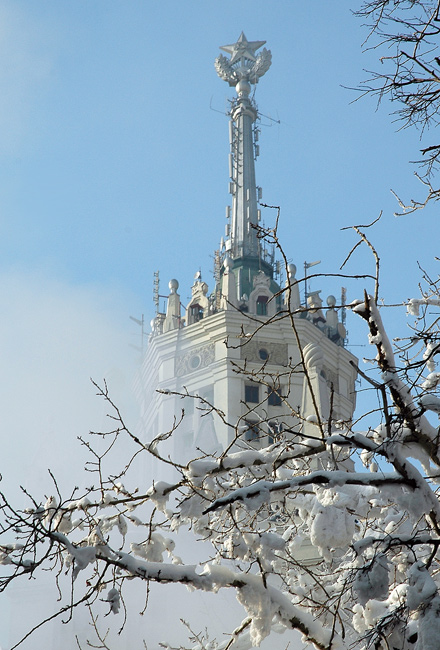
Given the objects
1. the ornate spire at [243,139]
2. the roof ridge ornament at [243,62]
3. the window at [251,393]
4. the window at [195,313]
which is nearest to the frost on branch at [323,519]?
the window at [251,393]

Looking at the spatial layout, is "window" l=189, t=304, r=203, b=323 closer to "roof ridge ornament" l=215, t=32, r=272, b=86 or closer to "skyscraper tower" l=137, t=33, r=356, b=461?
"skyscraper tower" l=137, t=33, r=356, b=461

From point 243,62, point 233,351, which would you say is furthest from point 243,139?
point 233,351

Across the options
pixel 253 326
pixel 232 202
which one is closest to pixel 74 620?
pixel 253 326

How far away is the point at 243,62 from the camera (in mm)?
50938

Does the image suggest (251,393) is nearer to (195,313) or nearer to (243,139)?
(195,313)

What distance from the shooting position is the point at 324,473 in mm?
5508

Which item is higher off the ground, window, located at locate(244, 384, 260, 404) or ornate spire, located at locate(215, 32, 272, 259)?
ornate spire, located at locate(215, 32, 272, 259)

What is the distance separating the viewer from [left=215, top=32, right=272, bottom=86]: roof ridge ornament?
165ft

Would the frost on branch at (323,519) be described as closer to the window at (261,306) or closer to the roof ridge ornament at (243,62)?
the window at (261,306)

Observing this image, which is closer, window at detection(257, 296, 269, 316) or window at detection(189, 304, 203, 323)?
window at detection(189, 304, 203, 323)

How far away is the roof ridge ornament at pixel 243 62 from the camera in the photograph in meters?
50.2

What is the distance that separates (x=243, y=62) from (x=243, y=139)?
550 centimetres

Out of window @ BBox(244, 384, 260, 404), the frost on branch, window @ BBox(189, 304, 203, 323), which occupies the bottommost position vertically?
the frost on branch

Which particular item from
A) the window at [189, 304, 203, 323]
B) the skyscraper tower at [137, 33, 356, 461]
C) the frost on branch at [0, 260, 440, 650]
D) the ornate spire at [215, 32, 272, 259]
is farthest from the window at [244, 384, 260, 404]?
the frost on branch at [0, 260, 440, 650]
